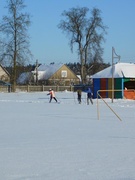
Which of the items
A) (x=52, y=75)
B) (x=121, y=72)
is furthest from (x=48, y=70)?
(x=121, y=72)

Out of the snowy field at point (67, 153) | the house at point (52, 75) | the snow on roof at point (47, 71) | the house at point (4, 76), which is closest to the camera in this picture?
the snowy field at point (67, 153)

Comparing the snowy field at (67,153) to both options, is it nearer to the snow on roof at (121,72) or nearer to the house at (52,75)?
the snow on roof at (121,72)

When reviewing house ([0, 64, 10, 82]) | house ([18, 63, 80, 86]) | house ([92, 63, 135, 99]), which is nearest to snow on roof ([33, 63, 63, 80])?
house ([18, 63, 80, 86])

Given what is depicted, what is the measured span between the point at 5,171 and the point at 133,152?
11.2 ft

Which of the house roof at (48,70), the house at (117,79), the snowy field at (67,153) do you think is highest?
the house roof at (48,70)

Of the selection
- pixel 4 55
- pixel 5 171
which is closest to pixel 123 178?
pixel 5 171

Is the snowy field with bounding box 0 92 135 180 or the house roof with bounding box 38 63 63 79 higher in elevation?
the house roof with bounding box 38 63 63 79

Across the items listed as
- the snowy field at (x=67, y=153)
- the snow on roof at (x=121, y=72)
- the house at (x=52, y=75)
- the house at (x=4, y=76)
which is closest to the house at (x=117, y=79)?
the snow on roof at (x=121, y=72)

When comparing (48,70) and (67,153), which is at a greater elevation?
(48,70)

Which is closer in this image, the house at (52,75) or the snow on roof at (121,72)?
the snow on roof at (121,72)

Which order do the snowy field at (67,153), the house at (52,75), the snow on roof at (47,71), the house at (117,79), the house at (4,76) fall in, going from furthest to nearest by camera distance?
the snow on roof at (47,71), the house at (52,75), the house at (4,76), the house at (117,79), the snowy field at (67,153)

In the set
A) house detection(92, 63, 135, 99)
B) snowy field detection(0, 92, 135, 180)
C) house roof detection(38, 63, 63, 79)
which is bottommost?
snowy field detection(0, 92, 135, 180)

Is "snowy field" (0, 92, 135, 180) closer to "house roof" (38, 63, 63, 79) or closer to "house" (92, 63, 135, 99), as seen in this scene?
"house" (92, 63, 135, 99)

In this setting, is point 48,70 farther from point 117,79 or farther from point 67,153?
point 67,153
